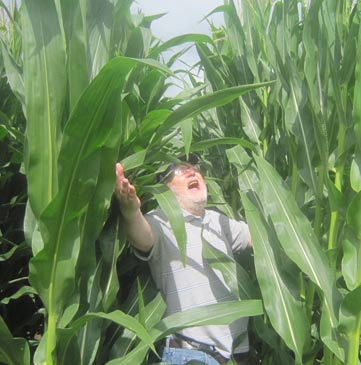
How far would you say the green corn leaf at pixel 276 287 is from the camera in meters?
1.08

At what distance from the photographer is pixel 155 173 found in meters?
1.23

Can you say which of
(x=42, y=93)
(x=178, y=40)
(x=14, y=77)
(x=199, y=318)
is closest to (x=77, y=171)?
(x=42, y=93)

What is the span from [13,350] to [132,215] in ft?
1.08

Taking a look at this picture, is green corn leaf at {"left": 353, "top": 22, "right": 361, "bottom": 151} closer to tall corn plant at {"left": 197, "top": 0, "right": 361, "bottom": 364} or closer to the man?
tall corn plant at {"left": 197, "top": 0, "right": 361, "bottom": 364}

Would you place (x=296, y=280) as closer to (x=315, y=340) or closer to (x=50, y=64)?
(x=315, y=340)

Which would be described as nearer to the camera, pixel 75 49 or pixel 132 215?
pixel 75 49

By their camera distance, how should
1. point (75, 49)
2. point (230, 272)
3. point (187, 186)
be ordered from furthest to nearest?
point (187, 186) → point (230, 272) → point (75, 49)

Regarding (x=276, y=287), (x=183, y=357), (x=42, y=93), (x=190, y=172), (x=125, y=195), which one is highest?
(x=42, y=93)

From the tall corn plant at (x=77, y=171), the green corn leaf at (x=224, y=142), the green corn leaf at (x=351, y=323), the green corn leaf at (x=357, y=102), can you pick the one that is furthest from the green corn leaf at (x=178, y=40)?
A: the green corn leaf at (x=351, y=323)

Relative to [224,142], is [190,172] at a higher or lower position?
lower

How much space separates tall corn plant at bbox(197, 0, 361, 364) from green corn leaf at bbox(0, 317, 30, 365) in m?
0.45

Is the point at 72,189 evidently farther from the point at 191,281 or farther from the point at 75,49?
the point at 191,281

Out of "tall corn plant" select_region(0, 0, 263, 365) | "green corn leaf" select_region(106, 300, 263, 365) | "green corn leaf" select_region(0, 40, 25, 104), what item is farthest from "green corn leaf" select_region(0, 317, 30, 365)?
"green corn leaf" select_region(0, 40, 25, 104)

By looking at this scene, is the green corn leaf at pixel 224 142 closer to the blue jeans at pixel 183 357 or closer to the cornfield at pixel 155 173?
the cornfield at pixel 155 173
